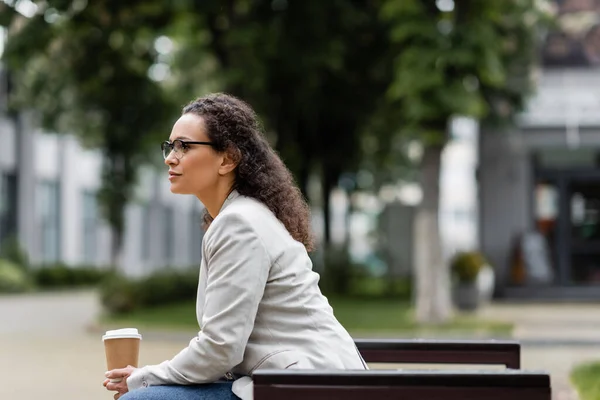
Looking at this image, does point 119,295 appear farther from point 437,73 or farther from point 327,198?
point 327,198

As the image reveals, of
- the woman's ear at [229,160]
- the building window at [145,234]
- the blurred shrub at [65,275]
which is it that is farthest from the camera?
the building window at [145,234]

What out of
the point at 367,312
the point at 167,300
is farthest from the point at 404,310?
the point at 167,300

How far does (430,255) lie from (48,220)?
1064 inches

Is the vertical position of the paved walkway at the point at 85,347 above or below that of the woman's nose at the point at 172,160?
below

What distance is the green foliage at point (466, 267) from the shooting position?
75.0 ft

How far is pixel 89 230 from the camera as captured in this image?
1890 inches

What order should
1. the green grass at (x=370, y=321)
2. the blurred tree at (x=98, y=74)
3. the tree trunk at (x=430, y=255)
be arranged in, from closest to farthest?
the blurred tree at (x=98, y=74)
the green grass at (x=370, y=321)
the tree trunk at (x=430, y=255)

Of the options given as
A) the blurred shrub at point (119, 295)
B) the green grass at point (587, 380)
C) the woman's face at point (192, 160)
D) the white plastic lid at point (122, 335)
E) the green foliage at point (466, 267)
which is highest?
the woman's face at point (192, 160)

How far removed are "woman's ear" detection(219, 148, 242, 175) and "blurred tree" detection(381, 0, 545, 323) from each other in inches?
543

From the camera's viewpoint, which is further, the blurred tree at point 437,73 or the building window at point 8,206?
the building window at point 8,206

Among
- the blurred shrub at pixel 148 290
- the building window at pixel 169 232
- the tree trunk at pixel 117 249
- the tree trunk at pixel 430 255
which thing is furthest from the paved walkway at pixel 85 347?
the building window at pixel 169 232

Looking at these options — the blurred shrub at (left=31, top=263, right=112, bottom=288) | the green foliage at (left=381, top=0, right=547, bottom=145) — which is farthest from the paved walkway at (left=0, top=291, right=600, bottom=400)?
the blurred shrub at (left=31, top=263, right=112, bottom=288)

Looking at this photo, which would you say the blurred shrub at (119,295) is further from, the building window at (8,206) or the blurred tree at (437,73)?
the building window at (8,206)

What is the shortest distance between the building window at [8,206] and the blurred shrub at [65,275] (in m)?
1.80
